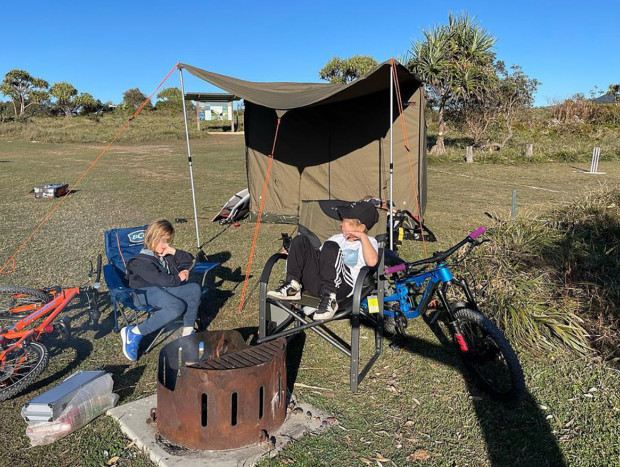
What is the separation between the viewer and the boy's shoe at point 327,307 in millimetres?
3146

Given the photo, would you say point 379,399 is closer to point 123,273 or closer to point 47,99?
point 123,273

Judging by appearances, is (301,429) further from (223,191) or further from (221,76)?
(223,191)

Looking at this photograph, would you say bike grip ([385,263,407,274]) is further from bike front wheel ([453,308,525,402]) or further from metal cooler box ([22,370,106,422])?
metal cooler box ([22,370,106,422])

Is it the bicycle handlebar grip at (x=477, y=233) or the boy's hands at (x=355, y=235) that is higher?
the bicycle handlebar grip at (x=477, y=233)

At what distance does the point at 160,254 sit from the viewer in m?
3.71

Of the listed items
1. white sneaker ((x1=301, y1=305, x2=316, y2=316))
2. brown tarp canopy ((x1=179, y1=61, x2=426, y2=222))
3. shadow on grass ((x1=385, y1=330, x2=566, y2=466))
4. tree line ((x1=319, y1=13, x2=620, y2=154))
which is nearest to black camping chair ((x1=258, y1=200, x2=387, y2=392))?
white sneaker ((x1=301, y1=305, x2=316, y2=316))

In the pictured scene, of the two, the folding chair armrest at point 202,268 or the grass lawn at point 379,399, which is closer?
the grass lawn at point 379,399

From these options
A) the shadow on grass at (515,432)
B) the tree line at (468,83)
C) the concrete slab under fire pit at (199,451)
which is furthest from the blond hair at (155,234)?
the tree line at (468,83)

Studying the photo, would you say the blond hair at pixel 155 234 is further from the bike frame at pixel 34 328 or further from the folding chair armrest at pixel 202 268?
the bike frame at pixel 34 328

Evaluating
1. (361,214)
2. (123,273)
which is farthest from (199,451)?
(123,273)

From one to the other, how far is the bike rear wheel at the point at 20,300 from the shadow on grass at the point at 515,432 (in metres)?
3.07

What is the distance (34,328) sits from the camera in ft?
10.4

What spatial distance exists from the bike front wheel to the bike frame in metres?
2.70

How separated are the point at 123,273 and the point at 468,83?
665 inches
